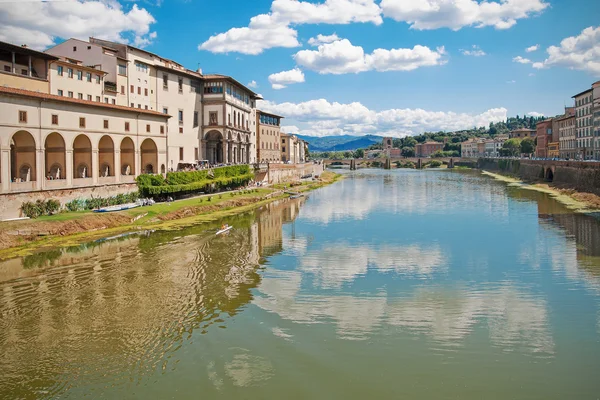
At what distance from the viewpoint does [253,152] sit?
8594 centimetres

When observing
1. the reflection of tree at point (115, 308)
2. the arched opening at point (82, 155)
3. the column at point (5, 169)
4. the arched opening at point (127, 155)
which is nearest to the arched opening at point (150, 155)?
the arched opening at point (127, 155)

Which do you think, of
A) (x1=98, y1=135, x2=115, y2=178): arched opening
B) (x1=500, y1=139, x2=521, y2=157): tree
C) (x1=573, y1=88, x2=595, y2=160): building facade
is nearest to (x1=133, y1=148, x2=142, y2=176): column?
(x1=98, y1=135, x2=115, y2=178): arched opening

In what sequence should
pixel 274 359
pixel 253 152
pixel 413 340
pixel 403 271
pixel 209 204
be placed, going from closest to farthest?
pixel 274 359 → pixel 413 340 → pixel 403 271 → pixel 209 204 → pixel 253 152

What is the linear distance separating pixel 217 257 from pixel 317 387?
15742 millimetres

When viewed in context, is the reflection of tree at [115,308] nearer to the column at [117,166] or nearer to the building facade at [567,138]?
the column at [117,166]

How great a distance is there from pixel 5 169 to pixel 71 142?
686 centimetres

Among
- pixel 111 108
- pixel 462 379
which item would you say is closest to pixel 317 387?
pixel 462 379

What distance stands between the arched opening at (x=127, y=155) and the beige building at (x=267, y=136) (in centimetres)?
4311

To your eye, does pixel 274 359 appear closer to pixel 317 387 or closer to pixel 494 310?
pixel 317 387

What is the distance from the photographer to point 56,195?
118 feet

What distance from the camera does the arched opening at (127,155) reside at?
46.3 m

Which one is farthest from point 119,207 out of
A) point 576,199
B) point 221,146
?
point 576,199

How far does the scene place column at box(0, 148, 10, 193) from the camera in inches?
1247

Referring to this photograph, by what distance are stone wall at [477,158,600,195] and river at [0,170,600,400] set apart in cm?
2680
